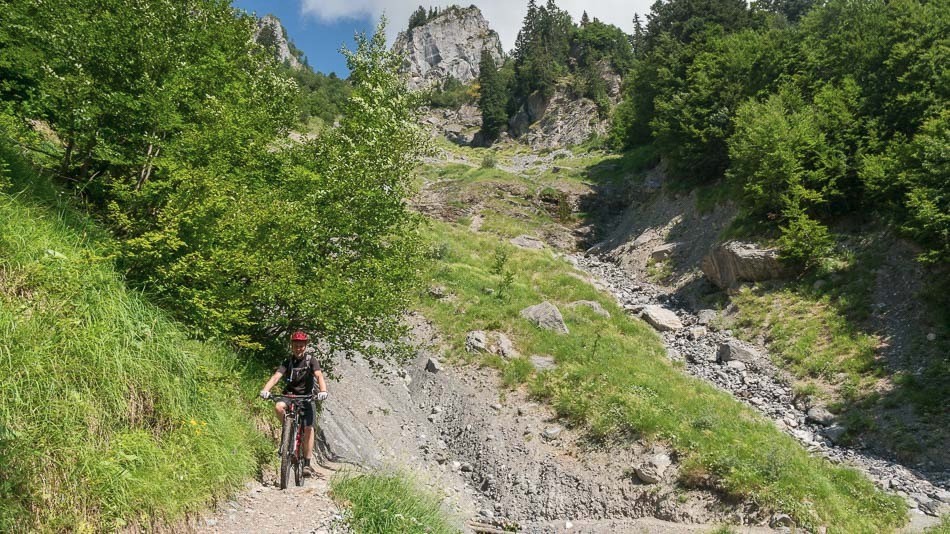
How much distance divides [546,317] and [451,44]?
194075mm

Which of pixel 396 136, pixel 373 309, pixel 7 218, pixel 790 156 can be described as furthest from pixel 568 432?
pixel 790 156

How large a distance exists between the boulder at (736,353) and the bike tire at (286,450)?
18203 mm

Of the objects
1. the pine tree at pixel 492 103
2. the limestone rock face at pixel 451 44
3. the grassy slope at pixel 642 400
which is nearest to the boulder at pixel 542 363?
the grassy slope at pixel 642 400

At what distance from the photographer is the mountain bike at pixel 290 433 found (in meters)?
8.12

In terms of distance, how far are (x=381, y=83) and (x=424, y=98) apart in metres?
1.46

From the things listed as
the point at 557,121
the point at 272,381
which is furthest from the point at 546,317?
the point at 557,121

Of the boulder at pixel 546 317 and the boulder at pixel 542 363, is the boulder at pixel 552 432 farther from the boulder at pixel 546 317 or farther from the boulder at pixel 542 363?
the boulder at pixel 546 317

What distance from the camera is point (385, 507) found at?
816 cm

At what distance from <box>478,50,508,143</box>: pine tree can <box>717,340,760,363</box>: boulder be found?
86.9m

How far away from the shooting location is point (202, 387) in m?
7.85

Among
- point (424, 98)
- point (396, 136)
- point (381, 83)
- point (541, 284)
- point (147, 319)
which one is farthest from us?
point (541, 284)

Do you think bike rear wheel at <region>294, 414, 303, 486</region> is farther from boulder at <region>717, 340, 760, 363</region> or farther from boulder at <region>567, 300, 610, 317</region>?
boulder at <region>717, 340, 760, 363</region>

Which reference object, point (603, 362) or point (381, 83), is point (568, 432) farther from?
point (381, 83)

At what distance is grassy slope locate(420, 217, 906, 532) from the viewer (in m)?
11.3
